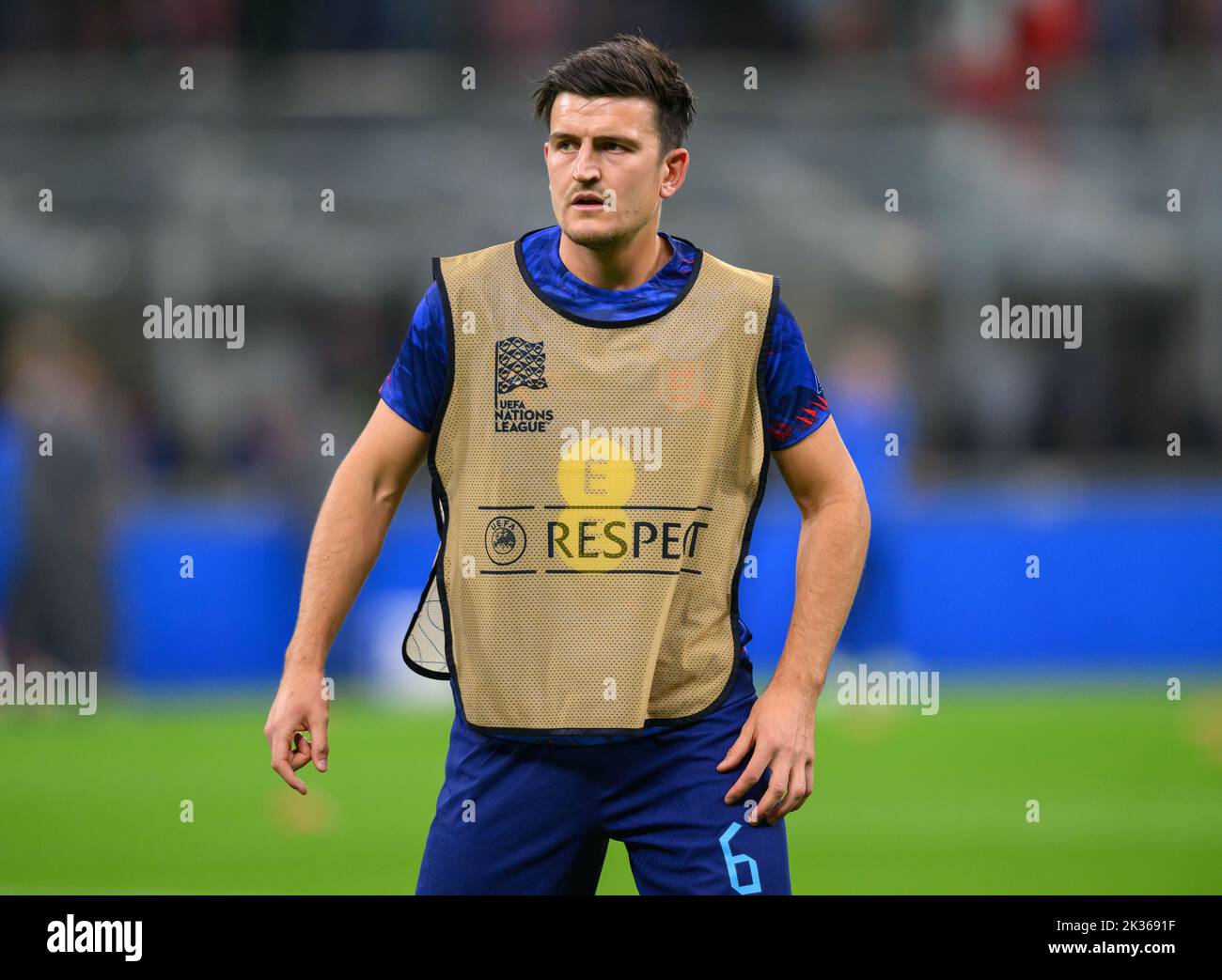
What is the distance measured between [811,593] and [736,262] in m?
12.0

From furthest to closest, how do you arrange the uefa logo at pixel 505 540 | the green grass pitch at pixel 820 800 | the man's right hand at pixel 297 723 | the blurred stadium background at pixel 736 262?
the blurred stadium background at pixel 736 262 → the green grass pitch at pixel 820 800 → the uefa logo at pixel 505 540 → the man's right hand at pixel 297 723

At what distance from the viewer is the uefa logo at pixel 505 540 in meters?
4.34

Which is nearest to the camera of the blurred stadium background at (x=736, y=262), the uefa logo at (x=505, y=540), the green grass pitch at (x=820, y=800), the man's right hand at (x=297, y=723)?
the man's right hand at (x=297, y=723)

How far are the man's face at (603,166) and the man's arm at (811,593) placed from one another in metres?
0.64

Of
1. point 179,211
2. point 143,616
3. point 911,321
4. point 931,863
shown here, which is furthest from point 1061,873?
point 179,211

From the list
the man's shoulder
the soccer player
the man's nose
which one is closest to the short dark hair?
the soccer player

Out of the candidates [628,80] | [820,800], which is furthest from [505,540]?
[820,800]

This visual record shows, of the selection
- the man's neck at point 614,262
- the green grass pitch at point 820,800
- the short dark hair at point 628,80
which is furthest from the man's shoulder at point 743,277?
the green grass pitch at point 820,800

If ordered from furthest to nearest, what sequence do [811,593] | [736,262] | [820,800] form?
[736,262] < [820,800] < [811,593]

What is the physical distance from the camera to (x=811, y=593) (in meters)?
4.44

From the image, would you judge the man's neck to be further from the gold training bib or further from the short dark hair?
the short dark hair

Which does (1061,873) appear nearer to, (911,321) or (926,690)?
(926,690)

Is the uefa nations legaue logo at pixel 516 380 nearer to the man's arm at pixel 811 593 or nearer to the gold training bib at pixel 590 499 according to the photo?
the gold training bib at pixel 590 499

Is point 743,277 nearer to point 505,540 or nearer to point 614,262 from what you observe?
point 614,262
